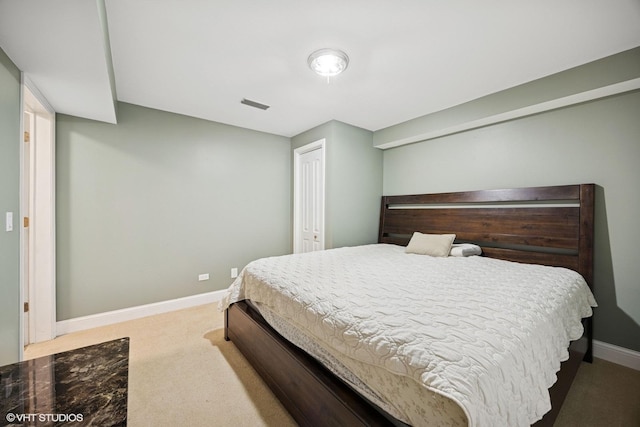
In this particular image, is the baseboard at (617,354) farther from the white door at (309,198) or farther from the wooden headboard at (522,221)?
the white door at (309,198)

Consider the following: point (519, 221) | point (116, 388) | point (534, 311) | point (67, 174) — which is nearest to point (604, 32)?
point (519, 221)

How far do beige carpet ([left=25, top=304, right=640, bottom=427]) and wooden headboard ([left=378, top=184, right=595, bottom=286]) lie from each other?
803 mm

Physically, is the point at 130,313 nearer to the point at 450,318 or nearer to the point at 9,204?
the point at 9,204

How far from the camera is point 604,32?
1.77 metres

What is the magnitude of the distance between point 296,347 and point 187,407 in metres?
0.82

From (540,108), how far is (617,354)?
2.23 metres

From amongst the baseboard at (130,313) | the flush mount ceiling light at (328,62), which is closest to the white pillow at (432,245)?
the flush mount ceiling light at (328,62)

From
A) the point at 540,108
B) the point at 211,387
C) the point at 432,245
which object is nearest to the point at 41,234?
the point at 211,387

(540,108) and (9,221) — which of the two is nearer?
(9,221)

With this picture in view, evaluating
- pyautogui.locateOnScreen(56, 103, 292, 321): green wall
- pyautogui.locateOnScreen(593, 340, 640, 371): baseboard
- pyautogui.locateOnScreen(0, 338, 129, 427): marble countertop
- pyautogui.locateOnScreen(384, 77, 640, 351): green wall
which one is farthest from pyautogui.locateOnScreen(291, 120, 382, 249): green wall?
pyautogui.locateOnScreen(0, 338, 129, 427): marble countertop

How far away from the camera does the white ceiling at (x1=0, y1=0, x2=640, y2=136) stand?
154cm

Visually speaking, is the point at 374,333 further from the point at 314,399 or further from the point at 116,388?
the point at 116,388

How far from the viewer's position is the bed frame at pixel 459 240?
4.33ft

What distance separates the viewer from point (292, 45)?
192 cm
